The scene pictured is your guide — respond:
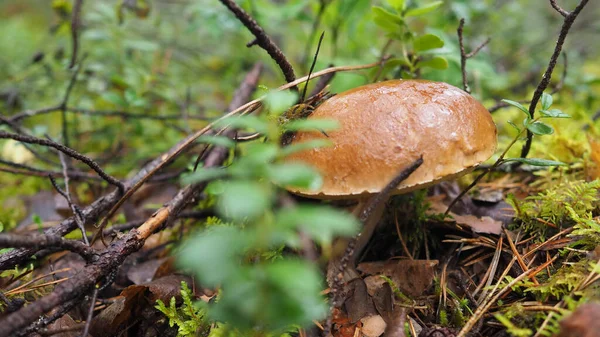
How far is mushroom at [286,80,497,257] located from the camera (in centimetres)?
141

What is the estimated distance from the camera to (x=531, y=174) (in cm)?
232

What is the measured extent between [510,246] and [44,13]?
11.7 m

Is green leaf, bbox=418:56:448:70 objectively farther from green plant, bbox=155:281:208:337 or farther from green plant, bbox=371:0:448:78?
green plant, bbox=155:281:208:337

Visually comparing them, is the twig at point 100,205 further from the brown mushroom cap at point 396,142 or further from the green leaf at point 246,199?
the green leaf at point 246,199

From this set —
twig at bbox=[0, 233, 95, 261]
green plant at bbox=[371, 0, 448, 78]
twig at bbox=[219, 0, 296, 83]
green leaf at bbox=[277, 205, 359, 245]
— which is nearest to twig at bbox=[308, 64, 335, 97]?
green plant at bbox=[371, 0, 448, 78]

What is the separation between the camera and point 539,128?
1.60 meters

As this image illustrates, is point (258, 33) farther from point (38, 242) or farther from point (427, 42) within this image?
point (38, 242)

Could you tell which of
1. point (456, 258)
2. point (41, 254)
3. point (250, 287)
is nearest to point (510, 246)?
point (456, 258)

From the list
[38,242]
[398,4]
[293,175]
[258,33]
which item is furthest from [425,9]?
[38,242]

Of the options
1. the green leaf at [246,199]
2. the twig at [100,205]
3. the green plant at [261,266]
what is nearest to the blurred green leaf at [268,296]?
the green plant at [261,266]

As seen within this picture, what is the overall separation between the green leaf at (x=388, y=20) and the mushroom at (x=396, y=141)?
71 centimetres

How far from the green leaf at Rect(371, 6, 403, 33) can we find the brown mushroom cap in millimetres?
718

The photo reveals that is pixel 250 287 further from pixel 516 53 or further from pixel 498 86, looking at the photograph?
pixel 516 53

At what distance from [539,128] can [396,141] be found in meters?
0.68
